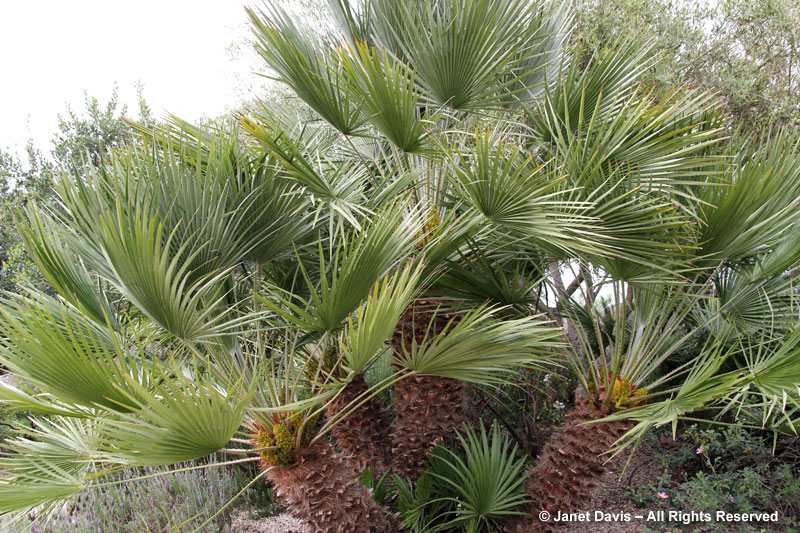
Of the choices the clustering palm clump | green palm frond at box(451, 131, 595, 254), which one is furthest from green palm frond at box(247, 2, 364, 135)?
green palm frond at box(451, 131, 595, 254)

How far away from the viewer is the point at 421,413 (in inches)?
145

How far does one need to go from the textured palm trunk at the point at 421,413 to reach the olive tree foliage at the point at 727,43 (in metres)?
5.18

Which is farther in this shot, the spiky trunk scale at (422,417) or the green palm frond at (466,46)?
the spiky trunk scale at (422,417)

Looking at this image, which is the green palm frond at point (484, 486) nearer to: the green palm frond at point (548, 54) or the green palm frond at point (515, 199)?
the green palm frond at point (515, 199)

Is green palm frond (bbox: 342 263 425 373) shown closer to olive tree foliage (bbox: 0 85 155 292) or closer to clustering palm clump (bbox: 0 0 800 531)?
clustering palm clump (bbox: 0 0 800 531)

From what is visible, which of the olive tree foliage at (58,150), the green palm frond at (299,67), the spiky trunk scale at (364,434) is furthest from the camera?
the olive tree foliage at (58,150)

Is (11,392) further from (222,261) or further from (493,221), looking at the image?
(493,221)

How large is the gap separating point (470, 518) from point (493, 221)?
1980 millimetres

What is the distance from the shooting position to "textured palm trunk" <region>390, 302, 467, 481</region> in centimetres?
366

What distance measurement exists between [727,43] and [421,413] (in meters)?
7.08

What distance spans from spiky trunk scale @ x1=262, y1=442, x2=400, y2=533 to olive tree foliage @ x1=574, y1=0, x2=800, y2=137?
20.1 feet

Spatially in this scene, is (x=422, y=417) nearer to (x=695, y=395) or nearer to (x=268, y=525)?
(x=695, y=395)

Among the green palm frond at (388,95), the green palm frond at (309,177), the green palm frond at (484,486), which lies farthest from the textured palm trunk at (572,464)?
the green palm frond at (388,95)

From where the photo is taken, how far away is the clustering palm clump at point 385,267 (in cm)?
231
